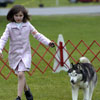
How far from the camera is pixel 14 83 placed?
9.69 meters

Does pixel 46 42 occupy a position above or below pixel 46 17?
above

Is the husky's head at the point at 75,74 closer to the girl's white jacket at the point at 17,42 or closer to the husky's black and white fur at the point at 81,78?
the husky's black and white fur at the point at 81,78

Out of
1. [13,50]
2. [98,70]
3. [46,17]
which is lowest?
[46,17]

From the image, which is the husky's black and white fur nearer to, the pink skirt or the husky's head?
the husky's head

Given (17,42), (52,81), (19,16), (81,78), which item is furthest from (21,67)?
(52,81)

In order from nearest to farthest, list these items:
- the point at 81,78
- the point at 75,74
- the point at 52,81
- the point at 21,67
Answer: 1. the point at 75,74
2. the point at 81,78
3. the point at 21,67
4. the point at 52,81

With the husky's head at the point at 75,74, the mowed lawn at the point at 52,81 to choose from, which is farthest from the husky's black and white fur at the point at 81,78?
the mowed lawn at the point at 52,81

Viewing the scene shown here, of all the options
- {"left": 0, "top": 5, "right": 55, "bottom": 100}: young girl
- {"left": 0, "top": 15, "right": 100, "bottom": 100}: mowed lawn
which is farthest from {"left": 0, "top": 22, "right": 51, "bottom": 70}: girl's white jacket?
{"left": 0, "top": 15, "right": 100, "bottom": 100}: mowed lawn

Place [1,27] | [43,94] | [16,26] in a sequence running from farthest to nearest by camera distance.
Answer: [1,27], [43,94], [16,26]

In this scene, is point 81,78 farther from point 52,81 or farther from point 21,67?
point 52,81

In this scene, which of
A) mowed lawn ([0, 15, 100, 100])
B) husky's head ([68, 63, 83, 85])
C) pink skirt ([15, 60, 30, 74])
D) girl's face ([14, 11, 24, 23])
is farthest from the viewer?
mowed lawn ([0, 15, 100, 100])

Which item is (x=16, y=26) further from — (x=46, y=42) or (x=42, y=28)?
(x=42, y=28)

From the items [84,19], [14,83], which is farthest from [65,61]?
[84,19]

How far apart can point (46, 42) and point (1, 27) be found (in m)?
15.1
